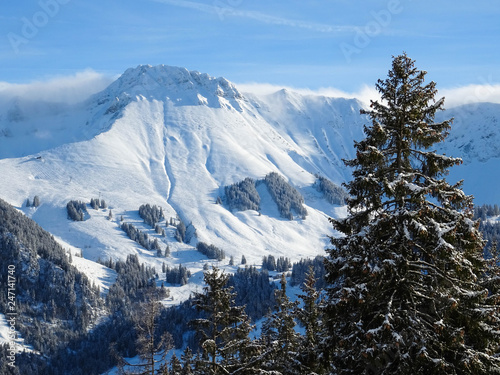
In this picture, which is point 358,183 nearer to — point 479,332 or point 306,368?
point 479,332

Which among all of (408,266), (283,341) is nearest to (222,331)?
(283,341)

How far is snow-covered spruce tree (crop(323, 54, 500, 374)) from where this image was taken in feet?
44.6

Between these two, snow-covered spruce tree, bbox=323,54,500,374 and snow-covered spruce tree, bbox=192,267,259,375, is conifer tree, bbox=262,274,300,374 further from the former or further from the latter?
snow-covered spruce tree, bbox=323,54,500,374

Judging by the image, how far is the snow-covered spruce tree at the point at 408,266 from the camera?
13.6 metres

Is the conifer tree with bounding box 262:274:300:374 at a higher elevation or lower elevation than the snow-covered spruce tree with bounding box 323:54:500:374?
lower

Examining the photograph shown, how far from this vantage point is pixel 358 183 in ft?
49.9

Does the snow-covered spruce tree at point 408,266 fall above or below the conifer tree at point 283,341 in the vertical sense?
above

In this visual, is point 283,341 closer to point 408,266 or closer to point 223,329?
point 223,329

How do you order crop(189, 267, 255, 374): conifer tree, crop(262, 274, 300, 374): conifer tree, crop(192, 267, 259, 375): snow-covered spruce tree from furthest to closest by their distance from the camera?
crop(262, 274, 300, 374): conifer tree, crop(189, 267, 255, 374): conifer tree, crop(192, 267, 259, 375): snow-covered spruce tree

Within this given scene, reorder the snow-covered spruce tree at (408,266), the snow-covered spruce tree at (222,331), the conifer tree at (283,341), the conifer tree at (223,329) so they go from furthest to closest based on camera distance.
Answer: the conifer tree at (283,341)
the conifer tree at (223,329)
the snow-covered spruce tree at (222,331)
the snow-covered spruce tree at (408,266)

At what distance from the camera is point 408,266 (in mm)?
14320

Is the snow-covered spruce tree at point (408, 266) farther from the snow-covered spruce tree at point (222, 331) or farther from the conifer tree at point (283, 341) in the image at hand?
the snow-covered spruce tree at point (222, 331)

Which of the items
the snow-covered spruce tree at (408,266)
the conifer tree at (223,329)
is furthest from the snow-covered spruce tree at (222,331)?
the snow-covered spruce tree at (408,266)

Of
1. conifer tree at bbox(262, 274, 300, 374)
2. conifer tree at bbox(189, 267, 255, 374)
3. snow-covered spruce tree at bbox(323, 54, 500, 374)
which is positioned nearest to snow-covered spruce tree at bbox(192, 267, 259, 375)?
conifer tree at bbox(189, 267, 255, 374)
